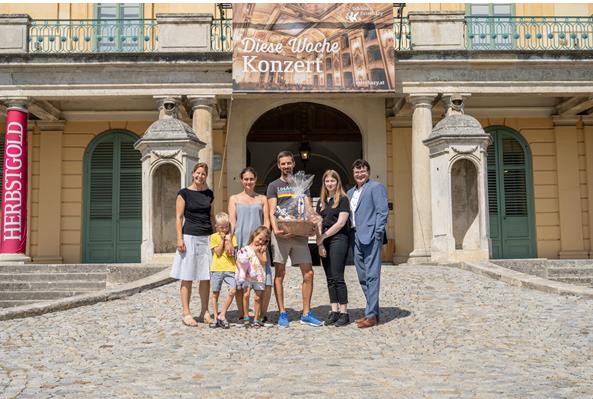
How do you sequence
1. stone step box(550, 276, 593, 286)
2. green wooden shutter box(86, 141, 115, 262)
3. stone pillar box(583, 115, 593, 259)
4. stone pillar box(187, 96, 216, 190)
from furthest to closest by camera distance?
Result: stone pillar box(583, 115, 593, 259) → green wooden shutter box(86, 141, 115, 262) → stone pillar box(187, 96, 216, 190) → stone step box(550, 276, 593, 286)

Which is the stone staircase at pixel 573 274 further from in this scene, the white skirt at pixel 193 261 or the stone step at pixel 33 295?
the stone step at pixel 33 295

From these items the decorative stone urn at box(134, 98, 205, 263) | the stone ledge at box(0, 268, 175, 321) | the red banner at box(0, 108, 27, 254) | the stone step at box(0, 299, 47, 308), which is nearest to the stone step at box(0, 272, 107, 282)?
the stone step at box(0, 299, 47, 308)

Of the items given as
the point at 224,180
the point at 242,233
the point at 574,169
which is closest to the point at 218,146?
the point at 224,180

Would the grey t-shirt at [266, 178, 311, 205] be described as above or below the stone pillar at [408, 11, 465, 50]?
below

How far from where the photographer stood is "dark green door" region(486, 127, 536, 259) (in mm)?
17172

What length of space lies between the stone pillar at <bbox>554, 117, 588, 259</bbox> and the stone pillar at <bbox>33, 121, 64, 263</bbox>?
13151 millimetres

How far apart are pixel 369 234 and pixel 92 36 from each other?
38.7ft

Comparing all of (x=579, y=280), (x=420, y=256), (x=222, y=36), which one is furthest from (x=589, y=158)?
(x=222, y=36)

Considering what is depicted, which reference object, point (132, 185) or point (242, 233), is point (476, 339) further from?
point (132, 185)

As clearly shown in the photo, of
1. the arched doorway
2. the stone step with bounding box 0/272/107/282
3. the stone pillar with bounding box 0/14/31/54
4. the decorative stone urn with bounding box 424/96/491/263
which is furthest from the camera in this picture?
the arched doorway

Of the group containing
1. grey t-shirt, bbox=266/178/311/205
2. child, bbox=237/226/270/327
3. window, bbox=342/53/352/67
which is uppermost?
window, bbox=342/53/352/67

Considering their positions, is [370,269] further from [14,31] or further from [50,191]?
[50,191]

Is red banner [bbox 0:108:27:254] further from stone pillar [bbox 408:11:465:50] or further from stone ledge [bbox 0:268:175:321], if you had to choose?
stone pillar [bbox 408:11:465:50]

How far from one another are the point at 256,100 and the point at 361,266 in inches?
416
